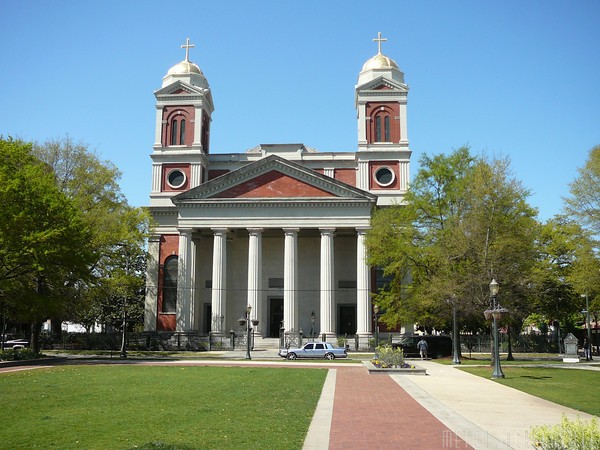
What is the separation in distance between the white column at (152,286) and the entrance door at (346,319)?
18.0 metres

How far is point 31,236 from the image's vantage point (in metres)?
31.2

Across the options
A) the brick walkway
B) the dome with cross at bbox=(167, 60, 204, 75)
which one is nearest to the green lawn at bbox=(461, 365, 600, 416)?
the brick walkway

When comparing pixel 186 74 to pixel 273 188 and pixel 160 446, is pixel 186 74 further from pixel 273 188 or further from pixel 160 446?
pixel 160 446

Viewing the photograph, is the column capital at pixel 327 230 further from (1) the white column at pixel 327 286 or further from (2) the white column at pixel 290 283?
(2) the white column at pixel 290 283

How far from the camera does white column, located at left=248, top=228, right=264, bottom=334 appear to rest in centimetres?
5334

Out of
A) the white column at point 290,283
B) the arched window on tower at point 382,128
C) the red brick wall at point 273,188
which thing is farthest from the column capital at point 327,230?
the arched window on tower at point 382,128

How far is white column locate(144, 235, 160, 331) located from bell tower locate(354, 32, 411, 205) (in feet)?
70.8

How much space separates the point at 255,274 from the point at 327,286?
6.67 m

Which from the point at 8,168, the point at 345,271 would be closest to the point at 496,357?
the point at 8,168

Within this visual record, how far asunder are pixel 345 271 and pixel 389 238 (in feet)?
55.4

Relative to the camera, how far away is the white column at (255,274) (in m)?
53.3

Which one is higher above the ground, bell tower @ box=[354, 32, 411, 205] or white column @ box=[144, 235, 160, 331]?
bell tower @ box=[354, 32, 411, 205]

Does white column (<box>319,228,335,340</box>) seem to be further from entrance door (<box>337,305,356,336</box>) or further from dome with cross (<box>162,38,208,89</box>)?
dome with cross (<box>162,38,208,89</box>)

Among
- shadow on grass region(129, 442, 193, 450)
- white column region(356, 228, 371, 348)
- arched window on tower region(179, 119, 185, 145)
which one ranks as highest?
arched window on tower region(179, 119, 185, 145)
